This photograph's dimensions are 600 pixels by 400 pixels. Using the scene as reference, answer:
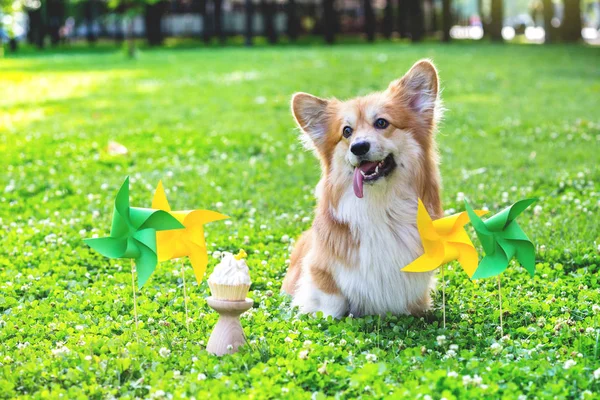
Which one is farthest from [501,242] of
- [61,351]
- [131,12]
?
[131,12]

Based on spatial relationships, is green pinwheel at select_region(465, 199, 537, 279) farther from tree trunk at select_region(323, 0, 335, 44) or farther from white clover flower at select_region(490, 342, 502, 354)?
tree trunk at select_region(323, 0, 335, 44)

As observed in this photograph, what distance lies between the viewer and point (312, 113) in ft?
17.7

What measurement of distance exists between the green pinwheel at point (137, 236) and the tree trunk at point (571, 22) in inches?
1412

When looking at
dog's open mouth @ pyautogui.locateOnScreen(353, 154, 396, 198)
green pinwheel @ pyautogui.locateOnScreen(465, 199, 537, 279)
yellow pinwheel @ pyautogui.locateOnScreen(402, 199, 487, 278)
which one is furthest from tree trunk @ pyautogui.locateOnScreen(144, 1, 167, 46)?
green pinwheel @ pyautogui.locateOnScreen(465, 199, 537, 279)

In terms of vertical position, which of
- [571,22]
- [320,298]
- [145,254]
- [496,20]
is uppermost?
[496,20]

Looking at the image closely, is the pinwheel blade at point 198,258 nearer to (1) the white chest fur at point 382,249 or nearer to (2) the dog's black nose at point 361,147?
(1) the white chest fur at point 382,249

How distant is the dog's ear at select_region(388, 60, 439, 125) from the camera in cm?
517

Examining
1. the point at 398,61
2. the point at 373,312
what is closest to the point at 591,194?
the point at 373,312

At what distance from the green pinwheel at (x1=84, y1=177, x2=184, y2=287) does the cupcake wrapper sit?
38 cm

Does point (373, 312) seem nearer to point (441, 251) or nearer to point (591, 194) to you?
point (441, 251)

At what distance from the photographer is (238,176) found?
31.2 feet

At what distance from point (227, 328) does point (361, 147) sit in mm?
1339

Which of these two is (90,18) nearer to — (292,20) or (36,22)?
(36,22)

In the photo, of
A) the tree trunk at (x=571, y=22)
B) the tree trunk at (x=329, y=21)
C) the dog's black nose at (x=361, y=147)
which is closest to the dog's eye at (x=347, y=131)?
the dog's black nose at (x=361, y=147)
